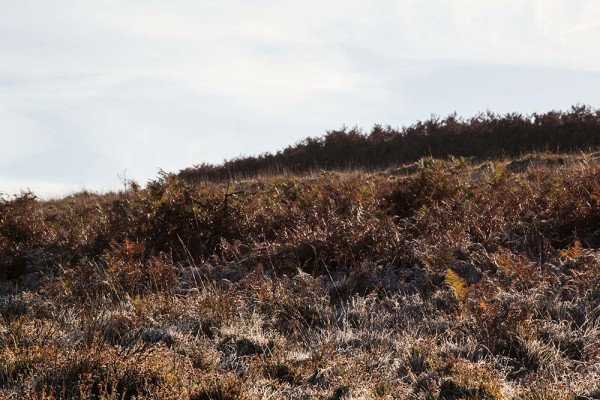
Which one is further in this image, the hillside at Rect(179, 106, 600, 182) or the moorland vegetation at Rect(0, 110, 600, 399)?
the hillside at Rect(179, 106, 600, 182)

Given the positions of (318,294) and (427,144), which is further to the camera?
(427,144)

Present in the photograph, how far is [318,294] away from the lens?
644 centimetres

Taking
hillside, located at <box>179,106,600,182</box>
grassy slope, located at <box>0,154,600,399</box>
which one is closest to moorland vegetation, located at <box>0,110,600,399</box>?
grassy slope, located at <box>0,154,600,399</box>

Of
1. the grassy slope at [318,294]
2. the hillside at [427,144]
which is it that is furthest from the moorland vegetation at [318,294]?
the hillside at [427,144]

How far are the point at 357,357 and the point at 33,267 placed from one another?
528 cm

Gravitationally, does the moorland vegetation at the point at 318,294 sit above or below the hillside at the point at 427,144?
below

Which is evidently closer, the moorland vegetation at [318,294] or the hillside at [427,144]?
the moorland vegetation at [318,294]

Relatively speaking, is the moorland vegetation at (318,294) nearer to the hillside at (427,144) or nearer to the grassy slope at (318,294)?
the grassy slope at (318,294)

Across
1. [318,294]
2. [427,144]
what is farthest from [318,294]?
[427,144]

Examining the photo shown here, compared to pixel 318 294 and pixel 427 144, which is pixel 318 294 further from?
pixel 427 144

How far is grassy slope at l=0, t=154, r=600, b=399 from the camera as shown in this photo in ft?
15.0

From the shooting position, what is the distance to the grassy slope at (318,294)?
4578 mm

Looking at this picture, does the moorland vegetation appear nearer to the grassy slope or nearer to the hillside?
the grassy slope

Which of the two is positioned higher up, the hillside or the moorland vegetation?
the hillside
